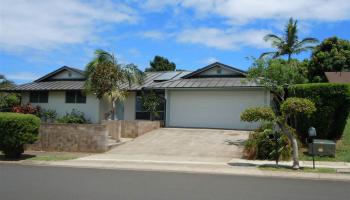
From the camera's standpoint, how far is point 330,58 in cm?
4191

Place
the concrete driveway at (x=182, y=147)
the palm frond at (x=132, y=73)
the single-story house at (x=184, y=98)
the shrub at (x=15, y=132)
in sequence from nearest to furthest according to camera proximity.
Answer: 1. the shrub at (x=15, y=132)
2. the concrete driveway at (x=182, y=147)
3. the palm frond at (x=132, y=73)
4. the single-story house at (x=184, y=98)

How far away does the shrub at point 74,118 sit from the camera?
27.5 meters

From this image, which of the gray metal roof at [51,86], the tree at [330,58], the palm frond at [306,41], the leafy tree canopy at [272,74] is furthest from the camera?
the tree at [330,58]

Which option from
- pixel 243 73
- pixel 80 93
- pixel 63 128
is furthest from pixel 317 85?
pixel 80 93

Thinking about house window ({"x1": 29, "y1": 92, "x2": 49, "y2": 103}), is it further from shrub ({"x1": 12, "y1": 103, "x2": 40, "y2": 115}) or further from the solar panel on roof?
the solar panel on roof

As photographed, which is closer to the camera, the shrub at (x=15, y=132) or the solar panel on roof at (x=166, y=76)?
the shrub at (x=15, y=132)

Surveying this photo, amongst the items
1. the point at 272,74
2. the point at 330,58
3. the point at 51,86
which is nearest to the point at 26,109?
the point at 51,86

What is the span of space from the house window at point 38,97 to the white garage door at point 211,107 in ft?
31.2

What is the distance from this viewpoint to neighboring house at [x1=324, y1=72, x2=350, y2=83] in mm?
36625

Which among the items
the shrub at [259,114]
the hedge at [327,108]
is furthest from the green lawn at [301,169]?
the hedge at [327,108]

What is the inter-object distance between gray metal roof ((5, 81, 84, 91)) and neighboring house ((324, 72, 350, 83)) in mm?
21422

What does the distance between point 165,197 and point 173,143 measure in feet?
40.5

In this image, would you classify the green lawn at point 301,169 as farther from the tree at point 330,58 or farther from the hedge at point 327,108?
the tree at point 330,58

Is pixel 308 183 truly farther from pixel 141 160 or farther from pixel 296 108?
pixel 141 160
